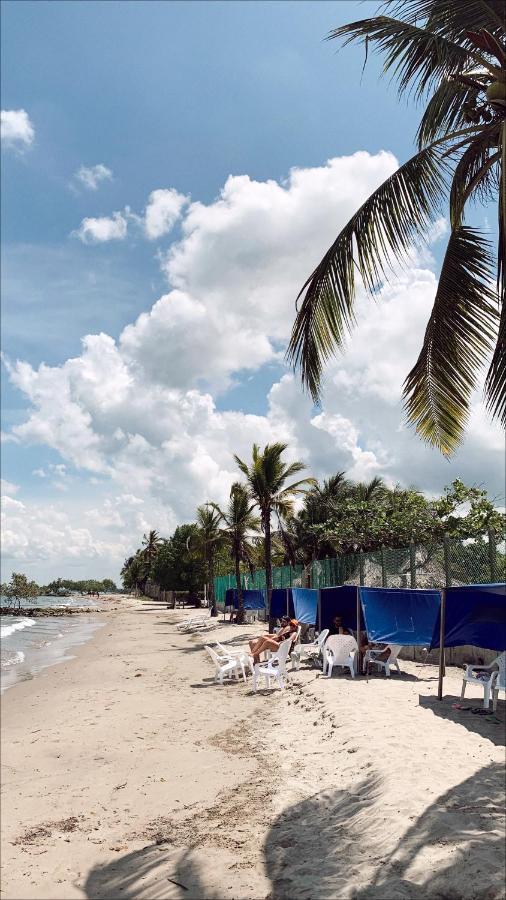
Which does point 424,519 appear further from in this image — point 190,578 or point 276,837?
point 190,578

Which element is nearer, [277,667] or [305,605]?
[277,667]

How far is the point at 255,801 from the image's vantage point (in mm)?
5809

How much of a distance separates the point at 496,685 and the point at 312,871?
5.08 meters

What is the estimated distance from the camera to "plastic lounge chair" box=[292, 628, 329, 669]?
13.9 m

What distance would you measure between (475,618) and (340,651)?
146 inches

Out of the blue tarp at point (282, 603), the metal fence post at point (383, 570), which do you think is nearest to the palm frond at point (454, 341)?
the metal fence post at point (383, 570)

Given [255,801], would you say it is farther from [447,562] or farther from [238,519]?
[238,519]

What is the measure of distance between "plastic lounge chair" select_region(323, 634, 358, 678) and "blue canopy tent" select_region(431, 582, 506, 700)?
2.59 meters

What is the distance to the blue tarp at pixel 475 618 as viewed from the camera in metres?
9.10

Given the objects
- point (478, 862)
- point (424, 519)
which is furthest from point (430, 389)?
point (424, 519)

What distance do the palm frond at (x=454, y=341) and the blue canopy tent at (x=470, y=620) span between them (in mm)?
3103

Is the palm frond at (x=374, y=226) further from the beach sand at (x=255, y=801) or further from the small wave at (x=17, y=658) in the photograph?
the small wave at (x=17, y=658)

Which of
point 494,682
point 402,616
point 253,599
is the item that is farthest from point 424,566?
point 253,599

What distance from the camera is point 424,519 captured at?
2641 centimetres
